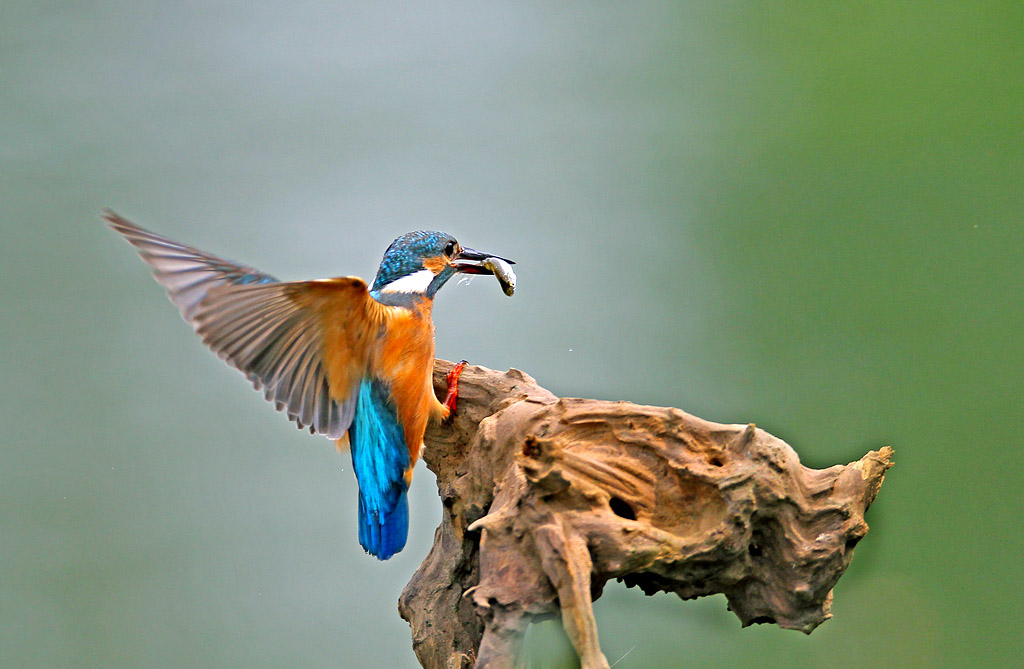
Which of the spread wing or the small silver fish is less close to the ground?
the small silver fish

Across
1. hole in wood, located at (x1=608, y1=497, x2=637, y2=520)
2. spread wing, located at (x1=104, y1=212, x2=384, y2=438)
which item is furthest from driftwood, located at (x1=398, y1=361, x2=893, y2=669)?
spread wing, located at (x1=104, y1=212, x2=384, y2=438)

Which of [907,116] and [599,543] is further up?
[907,116]

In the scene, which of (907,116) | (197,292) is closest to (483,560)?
(197,292)

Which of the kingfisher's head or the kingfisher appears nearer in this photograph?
the kingfisher

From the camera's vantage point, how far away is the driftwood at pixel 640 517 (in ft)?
4.20

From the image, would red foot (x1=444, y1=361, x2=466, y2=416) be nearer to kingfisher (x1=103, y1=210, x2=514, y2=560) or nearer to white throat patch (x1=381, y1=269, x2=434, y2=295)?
kingfisher (x1=103, y1=210, x2=514, y2=560)

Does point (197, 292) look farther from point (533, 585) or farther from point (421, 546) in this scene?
point (421, 546)

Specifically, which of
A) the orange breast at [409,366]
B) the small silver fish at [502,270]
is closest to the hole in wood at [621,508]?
the orange breast at [409,366]

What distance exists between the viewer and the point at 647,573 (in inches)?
54.8

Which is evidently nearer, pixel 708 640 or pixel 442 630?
pixel 442 630

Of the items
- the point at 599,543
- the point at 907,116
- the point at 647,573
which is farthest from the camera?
the point at 907,116

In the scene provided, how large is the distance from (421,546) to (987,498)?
153 centimetres

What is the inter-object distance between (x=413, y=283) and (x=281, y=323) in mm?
314

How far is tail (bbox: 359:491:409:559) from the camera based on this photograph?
163cm
